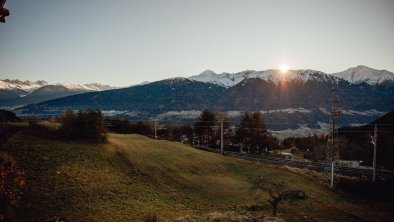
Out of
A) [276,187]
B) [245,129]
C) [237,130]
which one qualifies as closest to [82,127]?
[276,187]

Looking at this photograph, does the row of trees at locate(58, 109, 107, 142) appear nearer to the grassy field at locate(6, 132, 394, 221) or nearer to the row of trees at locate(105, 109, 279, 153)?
the grassy field at locate(6, 132, 394, 221)

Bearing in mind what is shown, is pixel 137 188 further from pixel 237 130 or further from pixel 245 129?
pixel 237 130

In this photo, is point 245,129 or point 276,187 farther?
point 245,129

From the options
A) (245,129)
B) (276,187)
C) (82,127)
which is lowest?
(276,187)

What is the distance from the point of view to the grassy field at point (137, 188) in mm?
27578

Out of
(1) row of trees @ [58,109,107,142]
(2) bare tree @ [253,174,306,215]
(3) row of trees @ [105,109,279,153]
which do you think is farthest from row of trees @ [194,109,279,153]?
(1) row of trees @ [58,109,107,142]

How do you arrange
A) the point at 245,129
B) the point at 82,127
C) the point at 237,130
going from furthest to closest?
the point at 237,130 → the point at 245,129 → the point at 82,127

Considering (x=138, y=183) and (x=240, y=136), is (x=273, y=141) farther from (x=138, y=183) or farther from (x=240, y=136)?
(x=138, y=183)

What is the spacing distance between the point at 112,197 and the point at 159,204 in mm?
5347

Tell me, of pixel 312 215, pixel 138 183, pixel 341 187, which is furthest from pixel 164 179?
pixel 341 187

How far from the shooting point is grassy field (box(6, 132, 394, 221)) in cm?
2758

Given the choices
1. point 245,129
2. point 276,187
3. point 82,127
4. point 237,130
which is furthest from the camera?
point 237,130

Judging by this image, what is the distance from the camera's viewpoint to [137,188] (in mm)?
34469

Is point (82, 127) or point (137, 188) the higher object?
point (82, 127)
